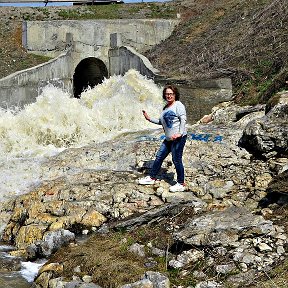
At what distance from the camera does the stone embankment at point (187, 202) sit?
608 cm

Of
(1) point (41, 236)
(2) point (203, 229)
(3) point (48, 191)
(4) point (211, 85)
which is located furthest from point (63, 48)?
(2) point (203, 229)

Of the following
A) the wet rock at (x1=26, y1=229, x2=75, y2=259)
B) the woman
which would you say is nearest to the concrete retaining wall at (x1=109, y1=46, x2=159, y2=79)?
the woman

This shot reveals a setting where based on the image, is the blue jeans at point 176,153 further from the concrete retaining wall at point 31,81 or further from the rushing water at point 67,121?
the concrete retaining wall at point 31,81

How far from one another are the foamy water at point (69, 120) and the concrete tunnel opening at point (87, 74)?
692cm

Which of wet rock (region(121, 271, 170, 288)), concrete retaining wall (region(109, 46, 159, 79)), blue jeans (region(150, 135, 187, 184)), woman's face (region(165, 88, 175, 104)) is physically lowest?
wet rock (region(121, 271, 170, 288))

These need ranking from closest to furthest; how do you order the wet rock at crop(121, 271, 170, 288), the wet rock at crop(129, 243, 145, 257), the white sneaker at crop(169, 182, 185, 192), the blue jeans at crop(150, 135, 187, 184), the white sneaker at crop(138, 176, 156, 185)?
the wet rock at crop(121, 271, 170, 288) < the wet rock at crop(129, 243, 145, 257) < the blue jeans at crop(150, 135, 187, 184) < the white sneaker at crop(169, 182, 185, 192) < the white sneaker at crop(138, 176, 156, 185)

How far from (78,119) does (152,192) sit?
898cm

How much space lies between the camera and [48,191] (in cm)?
983

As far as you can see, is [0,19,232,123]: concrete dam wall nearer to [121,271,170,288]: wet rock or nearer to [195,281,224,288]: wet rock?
[121,271,170,288]: wet rock

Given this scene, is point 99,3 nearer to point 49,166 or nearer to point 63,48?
point 63,48

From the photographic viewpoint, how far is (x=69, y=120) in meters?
17.7

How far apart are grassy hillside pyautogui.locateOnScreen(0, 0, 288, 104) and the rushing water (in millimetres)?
1803

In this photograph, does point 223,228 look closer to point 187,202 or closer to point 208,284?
point 208,284

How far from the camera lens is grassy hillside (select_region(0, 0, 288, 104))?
58.8 ft
